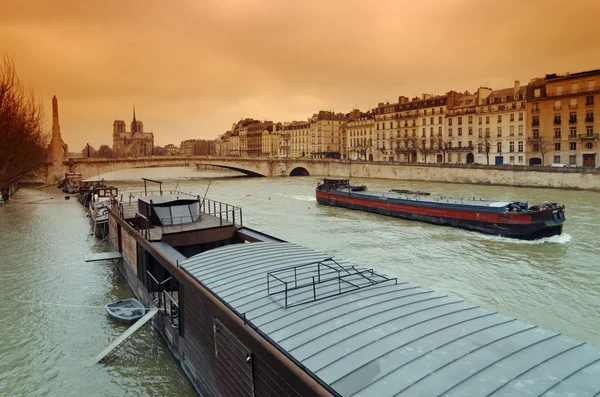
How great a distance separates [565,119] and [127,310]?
58.6 metres

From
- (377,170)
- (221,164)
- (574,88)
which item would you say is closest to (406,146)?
(377,170)

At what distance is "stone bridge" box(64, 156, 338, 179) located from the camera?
6569 cm

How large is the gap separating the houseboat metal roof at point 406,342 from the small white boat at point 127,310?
593cm

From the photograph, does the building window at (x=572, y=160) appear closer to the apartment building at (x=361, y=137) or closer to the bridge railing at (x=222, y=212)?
the apartment building at (x=361, y=137)

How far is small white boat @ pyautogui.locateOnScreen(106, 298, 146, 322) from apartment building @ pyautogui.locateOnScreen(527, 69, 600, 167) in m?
56.1

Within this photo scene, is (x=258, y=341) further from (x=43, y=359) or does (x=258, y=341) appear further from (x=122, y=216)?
(x=122, y=216)

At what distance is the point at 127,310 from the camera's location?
41.6ft

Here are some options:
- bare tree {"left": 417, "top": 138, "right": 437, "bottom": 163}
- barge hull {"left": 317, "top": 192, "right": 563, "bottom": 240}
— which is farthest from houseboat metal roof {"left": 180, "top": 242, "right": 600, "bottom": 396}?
bare tree {"left": 417, "top": 138, "right": 437, "bottom": 163}

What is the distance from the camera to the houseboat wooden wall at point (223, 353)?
4.98m

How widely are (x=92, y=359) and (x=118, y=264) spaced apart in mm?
Answer: 7981

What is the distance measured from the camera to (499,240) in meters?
23.7

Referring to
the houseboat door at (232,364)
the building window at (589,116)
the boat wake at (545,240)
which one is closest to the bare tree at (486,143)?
the building window at (589,116)

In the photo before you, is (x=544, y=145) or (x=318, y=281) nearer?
(x=318, y=281)

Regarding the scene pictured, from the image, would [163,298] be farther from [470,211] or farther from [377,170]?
[377,170]
